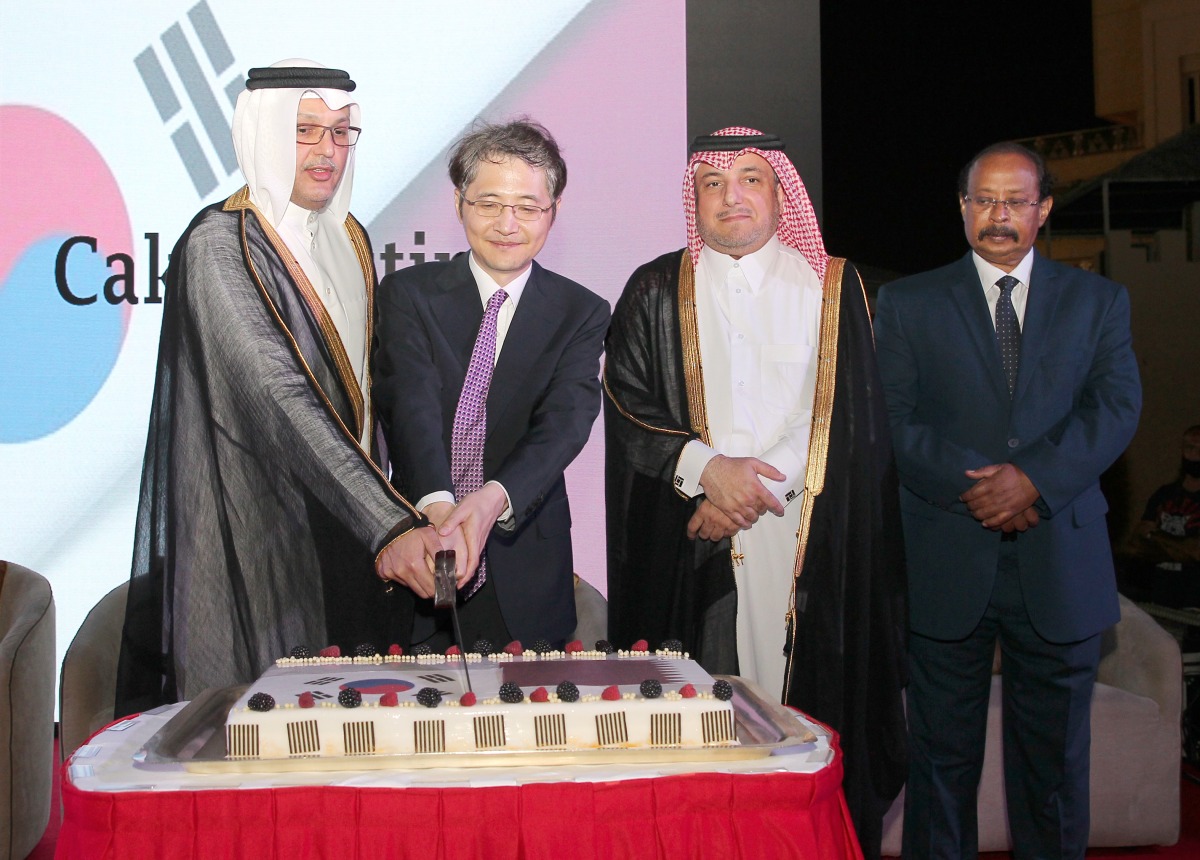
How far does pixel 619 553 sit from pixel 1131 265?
441 cm

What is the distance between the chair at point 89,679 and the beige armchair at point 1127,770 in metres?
2.20

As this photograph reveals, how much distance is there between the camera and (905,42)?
5.26 meters

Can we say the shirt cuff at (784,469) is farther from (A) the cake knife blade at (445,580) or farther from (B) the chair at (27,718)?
(B) the chair at (27,718)

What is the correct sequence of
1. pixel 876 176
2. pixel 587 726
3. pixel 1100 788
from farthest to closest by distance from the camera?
1. pixel 876 176
2. pixel 1100 788
3. pixel 587 726

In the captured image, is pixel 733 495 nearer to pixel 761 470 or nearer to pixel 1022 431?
pixel 761 470

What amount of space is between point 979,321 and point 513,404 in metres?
1.24

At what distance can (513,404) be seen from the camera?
281cm

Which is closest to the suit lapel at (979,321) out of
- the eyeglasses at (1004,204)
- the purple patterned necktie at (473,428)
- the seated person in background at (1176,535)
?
the eyeglasses at (1004,204)

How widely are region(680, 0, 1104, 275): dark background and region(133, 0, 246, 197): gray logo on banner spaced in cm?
233

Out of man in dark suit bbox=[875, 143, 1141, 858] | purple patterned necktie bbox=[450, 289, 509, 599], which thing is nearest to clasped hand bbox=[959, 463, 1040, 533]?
man in dark suit bbox=[875, 143, 1141, 858]

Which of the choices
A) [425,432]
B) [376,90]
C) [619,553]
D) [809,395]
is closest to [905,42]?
[376,90]

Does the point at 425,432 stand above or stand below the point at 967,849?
above

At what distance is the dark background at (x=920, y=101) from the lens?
520cm

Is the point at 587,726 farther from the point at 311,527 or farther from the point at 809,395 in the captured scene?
the point at 809,395
